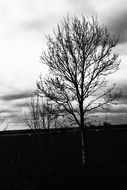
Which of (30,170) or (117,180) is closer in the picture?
(117,180)

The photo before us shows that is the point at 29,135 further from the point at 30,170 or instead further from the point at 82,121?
the point at 82,121

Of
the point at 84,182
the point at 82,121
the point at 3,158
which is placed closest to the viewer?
the point at 84,182

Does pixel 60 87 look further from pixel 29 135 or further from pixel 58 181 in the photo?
pixel 29 135

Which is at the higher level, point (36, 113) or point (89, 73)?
point (89, 73)

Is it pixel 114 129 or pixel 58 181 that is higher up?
pixel 114 129

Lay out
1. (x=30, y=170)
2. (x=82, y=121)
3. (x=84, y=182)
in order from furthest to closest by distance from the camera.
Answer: (x=30, y=170)
(x=82, y=121)
(x=84, y=182)

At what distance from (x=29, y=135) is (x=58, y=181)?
14.2 meters

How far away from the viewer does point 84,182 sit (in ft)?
46.2

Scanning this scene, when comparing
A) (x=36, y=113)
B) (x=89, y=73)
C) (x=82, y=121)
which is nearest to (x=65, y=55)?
(x=89, y=73)

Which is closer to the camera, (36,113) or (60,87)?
(36,113)

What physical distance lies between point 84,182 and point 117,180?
1.89 metres

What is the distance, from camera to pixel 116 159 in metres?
29.7

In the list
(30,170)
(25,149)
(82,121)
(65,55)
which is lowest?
(30,170)

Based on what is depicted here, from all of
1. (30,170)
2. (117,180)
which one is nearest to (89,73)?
(117,180)
